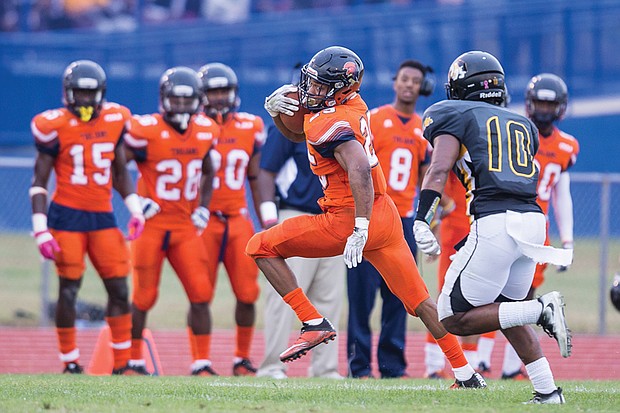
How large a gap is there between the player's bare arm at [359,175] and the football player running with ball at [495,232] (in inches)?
11.0

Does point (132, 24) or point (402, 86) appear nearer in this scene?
point (402, 86)

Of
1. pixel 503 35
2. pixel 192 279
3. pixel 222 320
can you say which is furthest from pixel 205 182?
pixel 503 35

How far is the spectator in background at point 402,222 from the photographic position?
7715 millimetres

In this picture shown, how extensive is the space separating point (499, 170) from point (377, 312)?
7685 millimetres

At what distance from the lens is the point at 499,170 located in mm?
5234

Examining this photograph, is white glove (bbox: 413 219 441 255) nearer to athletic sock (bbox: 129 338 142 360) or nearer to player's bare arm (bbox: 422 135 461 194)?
player's bare arm (bbox: 422 135 461 194)

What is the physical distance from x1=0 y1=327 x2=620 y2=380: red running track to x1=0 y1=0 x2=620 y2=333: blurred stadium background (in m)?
6.65

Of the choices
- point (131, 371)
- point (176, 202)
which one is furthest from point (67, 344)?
point (176, 202)

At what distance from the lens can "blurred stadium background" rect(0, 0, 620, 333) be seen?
17.4 meters

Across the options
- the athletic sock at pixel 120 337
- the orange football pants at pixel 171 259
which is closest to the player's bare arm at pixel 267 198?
the orange football pants at pixel 171 259

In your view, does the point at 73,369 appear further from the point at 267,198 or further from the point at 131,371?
the point at 267,198

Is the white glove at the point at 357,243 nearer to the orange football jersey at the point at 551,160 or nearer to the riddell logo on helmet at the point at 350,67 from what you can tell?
the riddell logo on helmet at the point at 350,67

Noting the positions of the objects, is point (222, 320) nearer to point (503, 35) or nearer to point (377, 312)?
point (377, 312)

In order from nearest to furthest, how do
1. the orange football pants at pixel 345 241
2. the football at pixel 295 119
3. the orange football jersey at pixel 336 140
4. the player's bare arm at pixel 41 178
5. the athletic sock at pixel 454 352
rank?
the orange football jersey at pixel 336 140
the orange football pants at pixel 345 241
the athletic sock at pixel 454 352
the football at pixel 295 119
the player's bare arm at pixel 41 178
